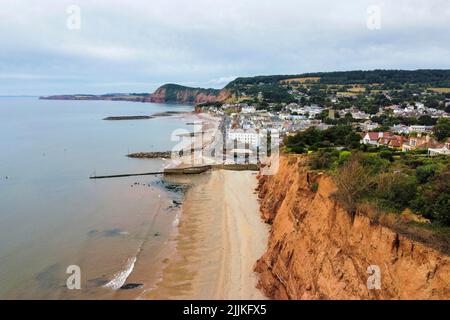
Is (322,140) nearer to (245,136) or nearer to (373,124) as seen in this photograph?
(373,124)

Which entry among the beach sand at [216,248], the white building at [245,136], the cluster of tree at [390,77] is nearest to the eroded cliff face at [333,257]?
the beach sand at [216,248]

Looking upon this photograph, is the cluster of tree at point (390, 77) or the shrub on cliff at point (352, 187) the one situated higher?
the cluster of tree at point (390, 77)

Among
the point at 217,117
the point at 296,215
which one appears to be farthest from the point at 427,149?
the point at 217,117

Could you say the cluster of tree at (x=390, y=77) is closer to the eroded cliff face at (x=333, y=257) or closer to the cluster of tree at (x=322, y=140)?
the cluster of tree at (x=322, y=140)

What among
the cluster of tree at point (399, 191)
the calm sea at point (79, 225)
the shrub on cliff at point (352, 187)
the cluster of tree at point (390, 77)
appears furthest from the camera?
the cluster of tree at point (390, 77)

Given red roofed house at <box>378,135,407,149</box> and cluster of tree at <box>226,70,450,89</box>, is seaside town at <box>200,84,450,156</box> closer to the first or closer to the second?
red roofed house at <box>378,135,407,149</box>

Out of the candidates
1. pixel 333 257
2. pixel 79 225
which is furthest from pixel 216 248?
pixel 79 225
